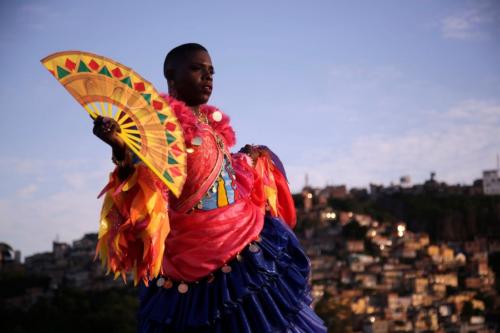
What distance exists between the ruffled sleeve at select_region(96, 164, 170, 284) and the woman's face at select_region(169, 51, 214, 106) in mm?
620

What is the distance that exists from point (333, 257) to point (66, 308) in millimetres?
47122

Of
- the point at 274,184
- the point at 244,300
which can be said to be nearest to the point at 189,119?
the point at 274,184

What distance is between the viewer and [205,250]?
15.4 feet

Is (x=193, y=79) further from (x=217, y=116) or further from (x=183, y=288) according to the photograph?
(x=183, y=288)

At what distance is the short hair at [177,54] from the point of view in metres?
4.94

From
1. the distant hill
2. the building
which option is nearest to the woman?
the distant hill

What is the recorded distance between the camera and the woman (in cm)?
450

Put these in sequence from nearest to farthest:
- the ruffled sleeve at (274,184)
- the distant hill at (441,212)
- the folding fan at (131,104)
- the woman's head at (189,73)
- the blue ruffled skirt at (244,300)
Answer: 1. the folding fan at (131,104)
2. the blue ruffled skirt at (244,300)
3. the woman's head at (189,73)
4. the ruffled sleeve at (274,184)
5. the distant hill at (441,212)

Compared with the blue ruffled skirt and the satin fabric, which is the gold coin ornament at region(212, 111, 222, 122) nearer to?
the satin fabric

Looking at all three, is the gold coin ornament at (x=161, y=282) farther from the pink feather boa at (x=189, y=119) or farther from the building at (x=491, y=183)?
the building at (x=491, y=183)

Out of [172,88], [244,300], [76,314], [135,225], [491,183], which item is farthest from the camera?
[491,183]

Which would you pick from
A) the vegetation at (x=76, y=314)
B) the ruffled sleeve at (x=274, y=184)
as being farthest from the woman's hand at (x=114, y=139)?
the vegetation at (x=76, y=314)

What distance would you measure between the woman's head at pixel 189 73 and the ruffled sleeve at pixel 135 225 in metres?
0.62

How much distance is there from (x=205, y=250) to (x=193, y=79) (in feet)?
2.93
